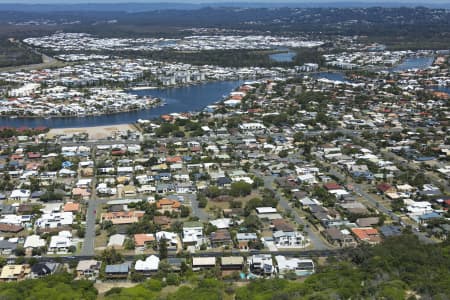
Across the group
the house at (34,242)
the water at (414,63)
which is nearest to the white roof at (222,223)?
the house at (34,242)

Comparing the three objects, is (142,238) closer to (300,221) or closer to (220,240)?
(220,240)

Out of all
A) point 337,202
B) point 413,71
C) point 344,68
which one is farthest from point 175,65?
point 337,202

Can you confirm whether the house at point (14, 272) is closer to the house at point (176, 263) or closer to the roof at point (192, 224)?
the house at point (176, 263)

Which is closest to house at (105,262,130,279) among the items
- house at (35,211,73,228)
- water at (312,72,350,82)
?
house at (35,211,73,228)

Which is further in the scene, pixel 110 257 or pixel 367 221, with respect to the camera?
pixel 367 221

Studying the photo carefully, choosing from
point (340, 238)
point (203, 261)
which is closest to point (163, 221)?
point (203, 261)

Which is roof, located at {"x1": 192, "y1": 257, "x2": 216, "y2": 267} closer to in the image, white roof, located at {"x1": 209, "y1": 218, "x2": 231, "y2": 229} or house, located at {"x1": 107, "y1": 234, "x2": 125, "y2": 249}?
white roof, located at {"x1": 209, "y1": 218, "x2": 231, "y2": 229}
